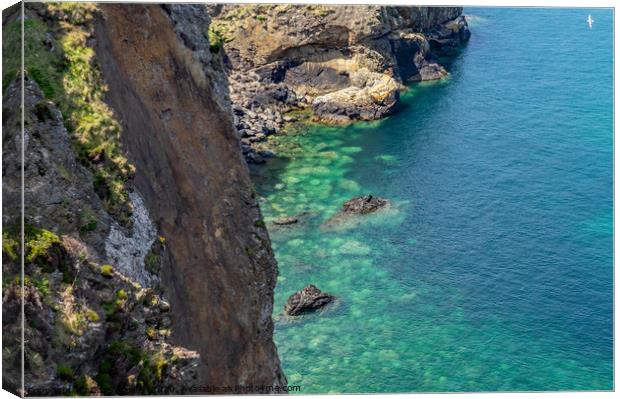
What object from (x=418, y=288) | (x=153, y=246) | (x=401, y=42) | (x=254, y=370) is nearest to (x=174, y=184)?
(x=153, y=246)

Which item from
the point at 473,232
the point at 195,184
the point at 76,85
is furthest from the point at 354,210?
the point at 76,85

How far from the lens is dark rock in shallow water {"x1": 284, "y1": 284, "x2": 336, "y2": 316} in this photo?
74125mm

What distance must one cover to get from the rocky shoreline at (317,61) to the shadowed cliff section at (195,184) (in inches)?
2746

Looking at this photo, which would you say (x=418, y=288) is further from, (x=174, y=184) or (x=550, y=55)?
(x=174, y=184)

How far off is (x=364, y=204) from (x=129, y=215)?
6291cm

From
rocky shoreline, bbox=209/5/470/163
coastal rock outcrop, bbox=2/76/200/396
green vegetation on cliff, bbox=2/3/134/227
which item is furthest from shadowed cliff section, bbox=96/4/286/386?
rocky shoreline, bbox=209/5/470/163

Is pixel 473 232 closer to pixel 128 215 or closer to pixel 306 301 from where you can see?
pixel 306 301

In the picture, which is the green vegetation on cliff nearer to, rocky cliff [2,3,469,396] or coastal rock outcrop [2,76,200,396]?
rocky cliff [2,3,469,396]

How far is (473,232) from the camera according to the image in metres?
83.2

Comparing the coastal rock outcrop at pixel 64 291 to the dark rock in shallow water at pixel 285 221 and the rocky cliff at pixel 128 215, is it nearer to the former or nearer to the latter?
the rocky cliff at pixel 128 215

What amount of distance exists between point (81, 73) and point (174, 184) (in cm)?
654

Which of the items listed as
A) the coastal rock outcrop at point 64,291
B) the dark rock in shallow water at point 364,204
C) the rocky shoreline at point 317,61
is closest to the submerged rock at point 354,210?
the dark rock in shallow water at point 364,204

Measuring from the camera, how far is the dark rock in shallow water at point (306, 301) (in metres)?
74.1

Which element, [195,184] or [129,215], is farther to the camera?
[195,184]
